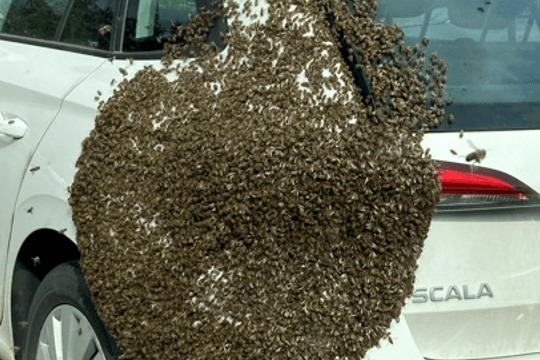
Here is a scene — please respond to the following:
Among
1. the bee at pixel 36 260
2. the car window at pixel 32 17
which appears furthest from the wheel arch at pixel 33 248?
the car window at pixel 32 17

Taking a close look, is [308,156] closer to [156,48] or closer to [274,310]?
[274,310]

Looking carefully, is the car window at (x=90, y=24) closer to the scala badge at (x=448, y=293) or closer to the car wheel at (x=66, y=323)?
the car wheel at (x=66, y=323)

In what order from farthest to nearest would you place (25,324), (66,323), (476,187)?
(25,324) → (66,323) → (476,187)

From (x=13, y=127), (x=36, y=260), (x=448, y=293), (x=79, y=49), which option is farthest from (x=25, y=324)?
(x=448, y=293)

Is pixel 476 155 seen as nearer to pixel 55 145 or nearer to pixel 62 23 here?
pixel 55 145

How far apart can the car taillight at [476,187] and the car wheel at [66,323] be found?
1284 millimetres

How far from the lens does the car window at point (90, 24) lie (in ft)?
13.0

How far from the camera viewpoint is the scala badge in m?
3.08

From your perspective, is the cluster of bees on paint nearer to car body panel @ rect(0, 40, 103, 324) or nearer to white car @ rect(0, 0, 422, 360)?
white car @ rect(0, 0, 422, 360)

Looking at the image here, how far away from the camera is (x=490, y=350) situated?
319cm

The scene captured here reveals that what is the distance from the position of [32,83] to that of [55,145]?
419 mm

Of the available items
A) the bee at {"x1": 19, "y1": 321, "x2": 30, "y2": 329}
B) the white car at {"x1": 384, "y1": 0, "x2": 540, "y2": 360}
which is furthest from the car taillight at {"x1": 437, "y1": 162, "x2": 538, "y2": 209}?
the bee at {"x1": 19, "y1": 321, "x2": 30, "y2": 329}

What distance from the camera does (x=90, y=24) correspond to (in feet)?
13.5

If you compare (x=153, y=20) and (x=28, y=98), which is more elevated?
(x=153, y=20)
